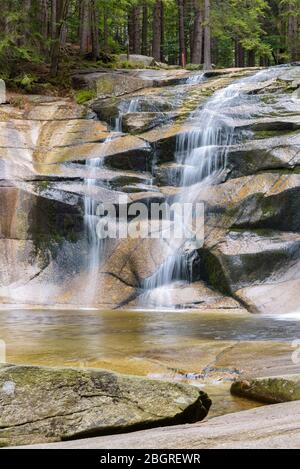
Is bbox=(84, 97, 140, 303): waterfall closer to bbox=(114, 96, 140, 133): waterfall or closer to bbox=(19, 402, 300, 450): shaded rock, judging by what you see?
bbox=(114, 96, 140, 133): waterfall

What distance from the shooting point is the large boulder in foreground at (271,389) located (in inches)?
199

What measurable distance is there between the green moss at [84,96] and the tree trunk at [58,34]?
2.29 m

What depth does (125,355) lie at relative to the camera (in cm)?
730

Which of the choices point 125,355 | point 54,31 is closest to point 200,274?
point 125,355

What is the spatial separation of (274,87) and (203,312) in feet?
29.0

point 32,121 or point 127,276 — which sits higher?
point 32,121

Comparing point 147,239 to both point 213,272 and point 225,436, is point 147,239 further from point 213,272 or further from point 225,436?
point 225,436

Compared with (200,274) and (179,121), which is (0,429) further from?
(179,121)

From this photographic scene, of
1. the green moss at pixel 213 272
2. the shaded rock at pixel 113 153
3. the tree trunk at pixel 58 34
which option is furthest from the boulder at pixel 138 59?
the green moss at pixel 213 272

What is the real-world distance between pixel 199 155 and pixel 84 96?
20.1 ft

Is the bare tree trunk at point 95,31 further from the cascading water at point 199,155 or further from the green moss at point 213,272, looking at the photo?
the green moss at point 213,272

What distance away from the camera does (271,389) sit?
206 inches

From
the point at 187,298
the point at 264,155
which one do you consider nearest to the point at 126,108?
the point at 264,155

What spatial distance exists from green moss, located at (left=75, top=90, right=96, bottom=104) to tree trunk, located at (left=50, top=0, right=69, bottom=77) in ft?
7.51
